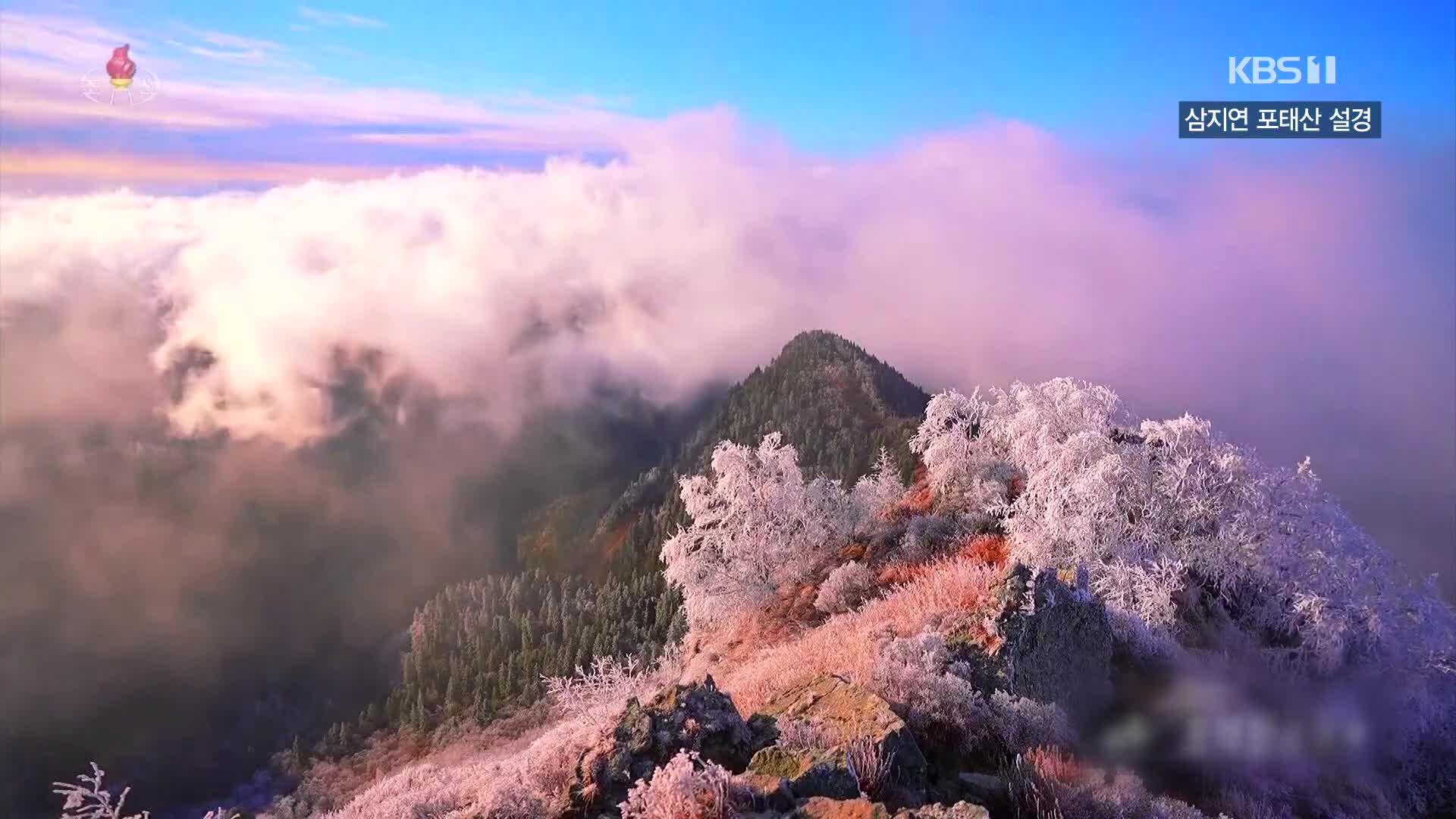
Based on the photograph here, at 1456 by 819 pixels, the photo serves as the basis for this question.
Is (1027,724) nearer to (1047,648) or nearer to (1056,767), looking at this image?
(1056,767)

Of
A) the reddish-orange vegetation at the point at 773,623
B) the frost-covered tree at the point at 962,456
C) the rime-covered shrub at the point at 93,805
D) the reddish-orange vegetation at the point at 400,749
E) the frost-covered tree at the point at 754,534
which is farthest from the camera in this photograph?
the reddish-orange vegetation at the point at 400,749

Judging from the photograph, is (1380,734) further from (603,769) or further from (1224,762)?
(603,769)

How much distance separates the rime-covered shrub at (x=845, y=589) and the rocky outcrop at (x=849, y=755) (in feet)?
50.1

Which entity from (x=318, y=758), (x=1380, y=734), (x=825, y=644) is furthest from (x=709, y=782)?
(x=318, y=758)

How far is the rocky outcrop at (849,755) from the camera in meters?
8.30

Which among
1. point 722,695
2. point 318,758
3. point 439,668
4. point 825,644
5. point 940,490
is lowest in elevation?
point 318,758

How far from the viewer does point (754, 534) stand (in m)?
32.2

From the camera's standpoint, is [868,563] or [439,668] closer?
[868,563]

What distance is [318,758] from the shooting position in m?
186

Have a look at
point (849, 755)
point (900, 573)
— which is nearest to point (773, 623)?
point (900, 573)

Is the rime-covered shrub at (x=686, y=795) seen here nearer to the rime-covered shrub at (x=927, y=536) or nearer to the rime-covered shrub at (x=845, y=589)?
the rime-covered shrub at (x=845, y=589)

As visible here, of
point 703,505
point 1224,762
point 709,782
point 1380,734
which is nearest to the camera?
point 709,782

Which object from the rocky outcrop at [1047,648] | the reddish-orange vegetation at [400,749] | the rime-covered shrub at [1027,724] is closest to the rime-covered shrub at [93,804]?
the rime-covered shrub at [1027,724]

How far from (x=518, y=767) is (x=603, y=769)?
1877 mm
